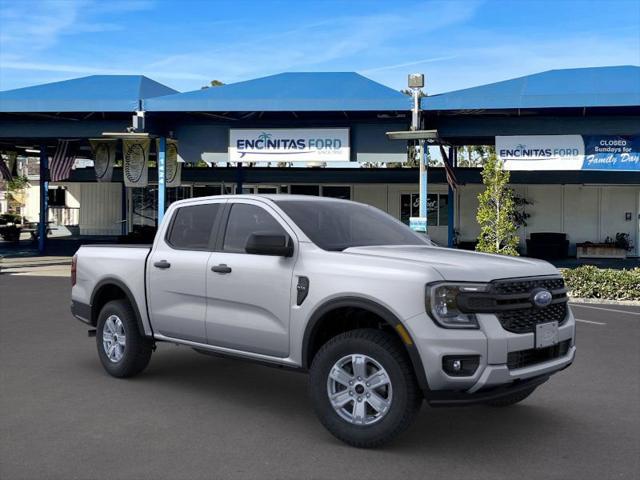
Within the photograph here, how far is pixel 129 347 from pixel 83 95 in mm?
16432

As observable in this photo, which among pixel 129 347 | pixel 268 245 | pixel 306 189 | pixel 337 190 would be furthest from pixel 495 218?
pixel 306 189

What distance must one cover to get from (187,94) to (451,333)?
56.8 ft

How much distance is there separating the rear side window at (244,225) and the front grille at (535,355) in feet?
7.18

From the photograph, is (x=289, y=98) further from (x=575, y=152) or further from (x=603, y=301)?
(x=603, y=301)

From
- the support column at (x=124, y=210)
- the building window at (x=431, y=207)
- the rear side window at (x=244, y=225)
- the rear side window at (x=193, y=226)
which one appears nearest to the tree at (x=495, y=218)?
the rear side window at (x=193, y=226)

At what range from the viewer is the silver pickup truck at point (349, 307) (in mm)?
4574

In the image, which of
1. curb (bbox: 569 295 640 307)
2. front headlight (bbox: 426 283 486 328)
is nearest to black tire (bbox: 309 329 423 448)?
front headlight (bbox: 426 283 486 328)

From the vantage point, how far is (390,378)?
4684 millimetres

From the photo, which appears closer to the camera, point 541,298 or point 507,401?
point 541,298

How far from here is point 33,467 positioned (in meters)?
4.45

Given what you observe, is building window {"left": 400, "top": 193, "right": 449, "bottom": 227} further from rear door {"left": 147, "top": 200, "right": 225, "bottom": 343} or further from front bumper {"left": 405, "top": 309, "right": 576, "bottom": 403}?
front bumper {"left": 405, "top": 309, "right": 576, "bottom": 403}

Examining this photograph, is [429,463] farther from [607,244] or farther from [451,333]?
[607,244]

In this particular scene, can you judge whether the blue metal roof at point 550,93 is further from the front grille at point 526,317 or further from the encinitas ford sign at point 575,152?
the front grille at point 526,317

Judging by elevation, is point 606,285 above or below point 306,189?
below
